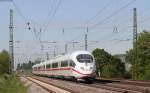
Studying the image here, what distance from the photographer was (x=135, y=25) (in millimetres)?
55531

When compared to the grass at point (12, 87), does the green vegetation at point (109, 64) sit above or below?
above

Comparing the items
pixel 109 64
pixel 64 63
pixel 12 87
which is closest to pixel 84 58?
pixel 64 63

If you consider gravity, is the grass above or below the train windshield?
below

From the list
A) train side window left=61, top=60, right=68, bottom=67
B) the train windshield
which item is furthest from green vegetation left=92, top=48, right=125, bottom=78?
the train windshield

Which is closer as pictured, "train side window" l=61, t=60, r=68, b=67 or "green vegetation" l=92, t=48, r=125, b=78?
"train side window" l=61, t=60, r=68, b=67

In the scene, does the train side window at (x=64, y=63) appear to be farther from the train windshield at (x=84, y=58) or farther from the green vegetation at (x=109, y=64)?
the green vegetation at (x=109, y=64)

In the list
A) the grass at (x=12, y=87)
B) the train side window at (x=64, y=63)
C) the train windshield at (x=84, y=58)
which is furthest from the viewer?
the train side window at (x=64, y=63)

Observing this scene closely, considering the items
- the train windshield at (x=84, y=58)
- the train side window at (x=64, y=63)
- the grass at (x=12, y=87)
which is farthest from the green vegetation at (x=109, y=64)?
the grass at (x=12, y=87)

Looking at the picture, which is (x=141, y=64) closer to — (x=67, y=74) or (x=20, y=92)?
(x=67, y=74)

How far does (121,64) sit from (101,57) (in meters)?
8.71

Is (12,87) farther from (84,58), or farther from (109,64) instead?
(109,64)

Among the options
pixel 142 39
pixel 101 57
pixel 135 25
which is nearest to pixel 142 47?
pixel 142 39

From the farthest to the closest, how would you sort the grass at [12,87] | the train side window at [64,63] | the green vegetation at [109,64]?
1. the green vegetation at [109,64]
2. the train side window at [64,63]
3. the grass at [12,87]

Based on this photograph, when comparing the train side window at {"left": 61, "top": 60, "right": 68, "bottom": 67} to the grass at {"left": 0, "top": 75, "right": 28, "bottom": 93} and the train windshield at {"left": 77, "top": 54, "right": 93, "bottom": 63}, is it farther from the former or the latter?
the grass at {"left": 0, "top": 75, "right": 28, "bottom": 93}
